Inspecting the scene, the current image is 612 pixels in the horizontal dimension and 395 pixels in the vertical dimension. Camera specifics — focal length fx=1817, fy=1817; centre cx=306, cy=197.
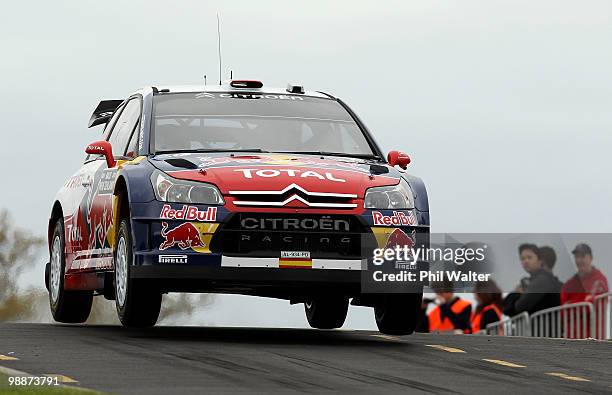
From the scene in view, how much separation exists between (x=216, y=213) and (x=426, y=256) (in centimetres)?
168

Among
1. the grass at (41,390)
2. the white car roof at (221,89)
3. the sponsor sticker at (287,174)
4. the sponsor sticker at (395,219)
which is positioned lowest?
the grass at (41,390)

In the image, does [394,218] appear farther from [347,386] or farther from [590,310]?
[590,310]

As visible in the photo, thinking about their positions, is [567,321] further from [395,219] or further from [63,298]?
[395,219]

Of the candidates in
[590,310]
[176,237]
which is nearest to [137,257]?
[176,237]

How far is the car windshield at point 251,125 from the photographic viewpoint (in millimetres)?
14438

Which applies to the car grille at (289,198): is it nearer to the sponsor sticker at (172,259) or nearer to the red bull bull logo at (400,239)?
the red bull bull logo at (400,239)

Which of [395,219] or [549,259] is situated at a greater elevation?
[395,219]

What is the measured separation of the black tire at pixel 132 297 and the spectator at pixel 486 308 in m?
7.15

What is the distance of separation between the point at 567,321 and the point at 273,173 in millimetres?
6892

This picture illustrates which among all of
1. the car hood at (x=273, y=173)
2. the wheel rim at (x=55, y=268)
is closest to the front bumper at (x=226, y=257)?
the car hood at (x=273, y=173)

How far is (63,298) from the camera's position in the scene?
16438 millimetres

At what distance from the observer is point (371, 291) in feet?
44.0

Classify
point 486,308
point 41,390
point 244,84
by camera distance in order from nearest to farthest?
1. point 41,390
2. point 244,84
3. point 486,308

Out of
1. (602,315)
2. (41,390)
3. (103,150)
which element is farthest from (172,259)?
Result: (602,315)
